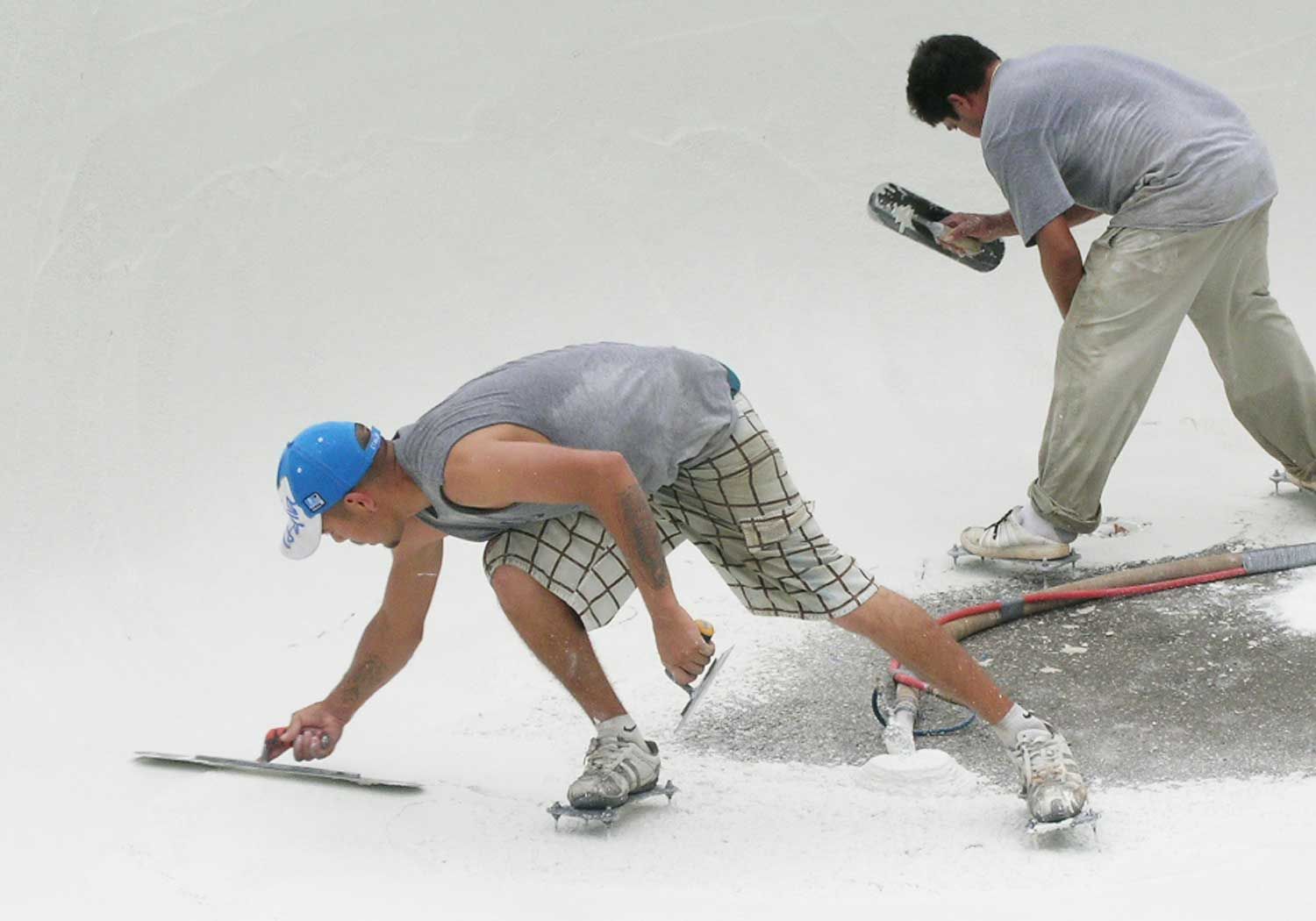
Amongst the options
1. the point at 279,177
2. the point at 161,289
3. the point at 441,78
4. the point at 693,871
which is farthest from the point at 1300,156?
the point at 693,871

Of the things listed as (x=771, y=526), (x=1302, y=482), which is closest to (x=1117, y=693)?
(x=771, y=526)

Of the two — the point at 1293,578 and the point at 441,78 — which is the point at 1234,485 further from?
the point at 441,78

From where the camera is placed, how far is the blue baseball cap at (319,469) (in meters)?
2.14

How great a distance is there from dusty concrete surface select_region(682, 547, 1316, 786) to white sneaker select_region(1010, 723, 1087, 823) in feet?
0.69

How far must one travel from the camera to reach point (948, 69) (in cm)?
319

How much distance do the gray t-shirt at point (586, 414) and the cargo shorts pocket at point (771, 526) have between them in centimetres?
12

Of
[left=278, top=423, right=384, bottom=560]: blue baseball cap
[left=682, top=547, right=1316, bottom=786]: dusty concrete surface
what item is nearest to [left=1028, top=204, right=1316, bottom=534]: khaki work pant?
[left=682, top=547, right=1316, bottom=786]: dusty concrete surface

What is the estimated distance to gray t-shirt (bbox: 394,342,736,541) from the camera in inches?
84.8

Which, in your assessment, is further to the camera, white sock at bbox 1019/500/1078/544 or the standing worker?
white sock at bbox 1019/500/1078/544

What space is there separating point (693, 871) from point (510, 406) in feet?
2.18

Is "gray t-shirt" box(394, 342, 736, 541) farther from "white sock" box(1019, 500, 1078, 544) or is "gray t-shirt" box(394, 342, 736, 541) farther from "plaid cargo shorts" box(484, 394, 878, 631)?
"white sock" box(1019, 500, 1078, 544)

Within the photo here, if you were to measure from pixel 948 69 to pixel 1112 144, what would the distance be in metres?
0.36

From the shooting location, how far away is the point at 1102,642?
2.96m

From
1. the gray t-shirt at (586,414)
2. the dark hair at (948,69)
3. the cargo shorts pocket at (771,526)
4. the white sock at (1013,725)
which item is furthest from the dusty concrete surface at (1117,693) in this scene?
the dark hair at (948,69)
